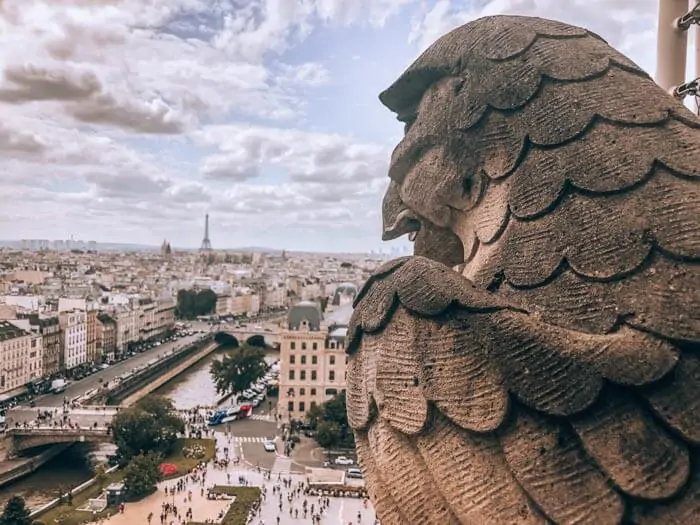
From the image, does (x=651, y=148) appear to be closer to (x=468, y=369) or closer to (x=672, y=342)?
(x=672, y=342)

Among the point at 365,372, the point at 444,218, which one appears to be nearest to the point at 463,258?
the point at 444,218

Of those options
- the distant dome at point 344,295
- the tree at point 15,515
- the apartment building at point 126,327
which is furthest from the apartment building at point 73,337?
the tree at point 15,515

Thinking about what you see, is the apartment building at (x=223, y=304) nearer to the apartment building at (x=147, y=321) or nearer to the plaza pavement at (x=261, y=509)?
the apartment building at (x=147, y=321)

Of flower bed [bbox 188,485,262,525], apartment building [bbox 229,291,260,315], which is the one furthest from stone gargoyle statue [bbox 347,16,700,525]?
apartment building [bbox 229,291,260,315]

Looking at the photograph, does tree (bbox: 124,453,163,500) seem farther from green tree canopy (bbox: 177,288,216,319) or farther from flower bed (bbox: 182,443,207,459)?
green tree canopy (bbox: 177,288,216,319)

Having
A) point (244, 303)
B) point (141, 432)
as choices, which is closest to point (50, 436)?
point (141, 432)

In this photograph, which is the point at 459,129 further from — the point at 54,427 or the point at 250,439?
the point at 54,427
